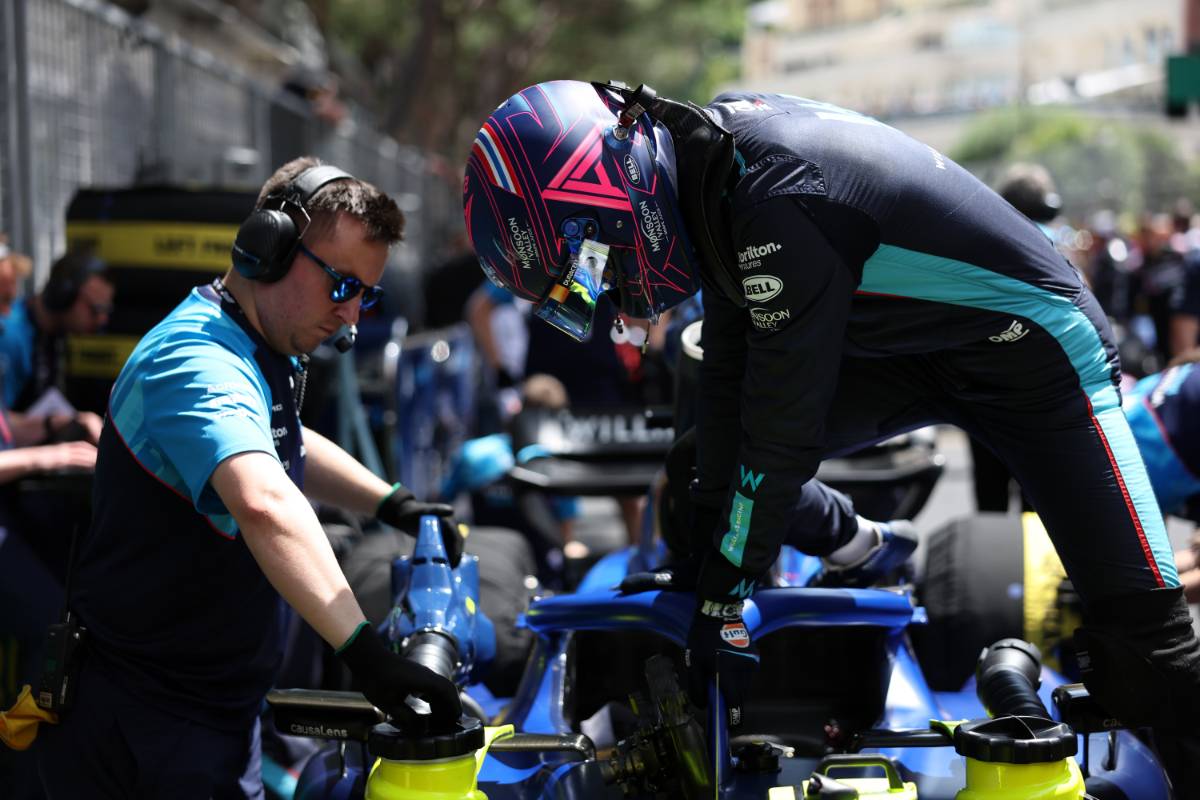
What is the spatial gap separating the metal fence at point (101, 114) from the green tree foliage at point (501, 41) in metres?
9.93

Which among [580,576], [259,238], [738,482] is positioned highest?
[259,238]

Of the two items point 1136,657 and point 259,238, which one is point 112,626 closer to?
point 259,238

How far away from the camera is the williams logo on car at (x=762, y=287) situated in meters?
2.52

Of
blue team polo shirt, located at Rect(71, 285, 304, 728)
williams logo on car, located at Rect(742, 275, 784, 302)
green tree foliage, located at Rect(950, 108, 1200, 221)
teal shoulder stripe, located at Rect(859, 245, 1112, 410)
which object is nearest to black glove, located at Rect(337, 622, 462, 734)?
blue team polo shirt, located at Rect(71, 285, 304, 728)

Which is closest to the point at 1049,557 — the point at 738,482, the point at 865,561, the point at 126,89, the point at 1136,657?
the point at 865,561

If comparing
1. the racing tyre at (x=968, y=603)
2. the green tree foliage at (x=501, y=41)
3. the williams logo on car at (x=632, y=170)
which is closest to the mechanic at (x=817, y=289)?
the williams logo on car at (x=632, y=170)

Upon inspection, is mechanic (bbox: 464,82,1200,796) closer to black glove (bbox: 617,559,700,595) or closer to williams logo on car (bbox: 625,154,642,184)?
williams logo on car (bbox: 625,154,642,184)

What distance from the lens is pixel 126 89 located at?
713cm

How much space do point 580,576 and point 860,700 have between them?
1.73m

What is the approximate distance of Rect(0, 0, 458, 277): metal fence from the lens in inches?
243

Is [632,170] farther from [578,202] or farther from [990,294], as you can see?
[990,294]

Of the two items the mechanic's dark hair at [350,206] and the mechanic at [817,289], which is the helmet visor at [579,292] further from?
the mechanic's dark hair at [350,206]

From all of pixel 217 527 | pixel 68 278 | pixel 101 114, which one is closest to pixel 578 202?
pixel 217 527

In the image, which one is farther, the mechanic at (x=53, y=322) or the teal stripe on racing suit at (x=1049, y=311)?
the mechanic at (x=53, y=322)
